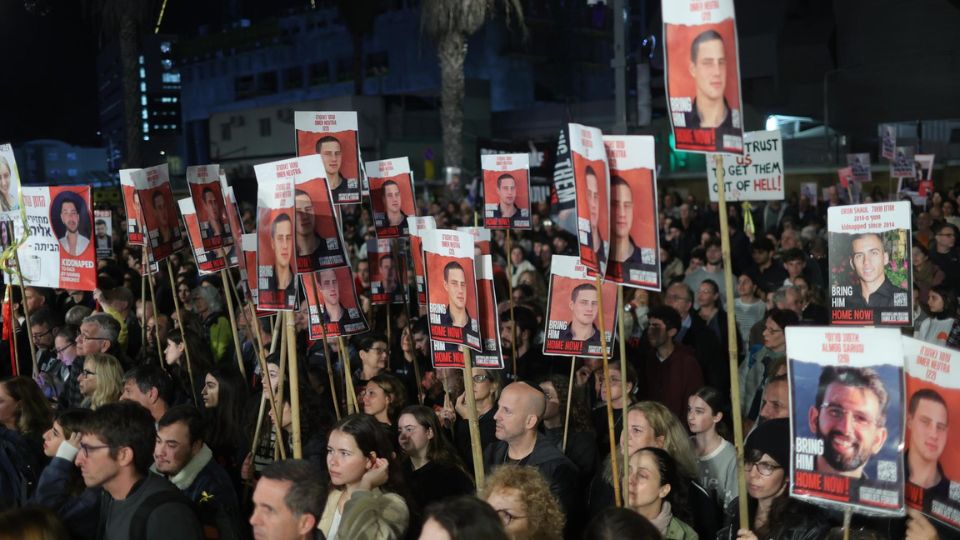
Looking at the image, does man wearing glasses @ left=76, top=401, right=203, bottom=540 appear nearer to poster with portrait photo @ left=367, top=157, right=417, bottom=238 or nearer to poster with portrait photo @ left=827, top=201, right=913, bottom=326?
poster with portrait photo @ left=827, top=201, right=913, bottom=326

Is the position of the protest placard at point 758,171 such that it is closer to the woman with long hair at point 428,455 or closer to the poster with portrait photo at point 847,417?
the woman with long hair at point 428,455

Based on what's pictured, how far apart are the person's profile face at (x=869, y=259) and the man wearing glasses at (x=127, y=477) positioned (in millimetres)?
4066

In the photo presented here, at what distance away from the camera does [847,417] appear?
3963 millimetres

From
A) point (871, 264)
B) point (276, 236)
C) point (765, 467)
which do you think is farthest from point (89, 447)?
point (871, 264)

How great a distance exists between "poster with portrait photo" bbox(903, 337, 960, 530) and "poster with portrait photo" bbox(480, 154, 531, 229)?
644cm

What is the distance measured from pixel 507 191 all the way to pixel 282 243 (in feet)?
13.2

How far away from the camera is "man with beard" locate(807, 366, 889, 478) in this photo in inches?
153

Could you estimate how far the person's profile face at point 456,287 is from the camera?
6.43 m

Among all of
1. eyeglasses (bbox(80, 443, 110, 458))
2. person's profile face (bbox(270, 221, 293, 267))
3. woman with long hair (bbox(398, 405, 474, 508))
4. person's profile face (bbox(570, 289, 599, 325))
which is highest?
person's profile face (bbox(270, 221, 293, 267))

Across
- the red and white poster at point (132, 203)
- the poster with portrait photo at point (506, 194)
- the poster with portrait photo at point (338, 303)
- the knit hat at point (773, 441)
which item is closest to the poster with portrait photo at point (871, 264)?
the knit hat at point (773, 441)

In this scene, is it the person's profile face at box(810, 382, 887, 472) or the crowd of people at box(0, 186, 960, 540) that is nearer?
the person's profile face at box(810, 382, 887, 472)

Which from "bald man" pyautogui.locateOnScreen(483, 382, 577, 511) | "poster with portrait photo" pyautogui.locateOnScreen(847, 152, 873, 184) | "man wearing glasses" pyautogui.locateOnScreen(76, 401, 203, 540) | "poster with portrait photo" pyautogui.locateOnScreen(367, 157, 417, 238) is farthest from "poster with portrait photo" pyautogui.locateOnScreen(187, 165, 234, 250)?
"poster with portrait photo" pyautogui.locateOnScreen(847, 152, 873, 184)

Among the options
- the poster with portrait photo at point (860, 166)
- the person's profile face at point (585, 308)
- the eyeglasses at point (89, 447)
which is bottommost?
the eyeglasses at point (89, 447)

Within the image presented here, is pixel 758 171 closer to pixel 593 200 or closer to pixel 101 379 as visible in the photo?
pixel 593 200
